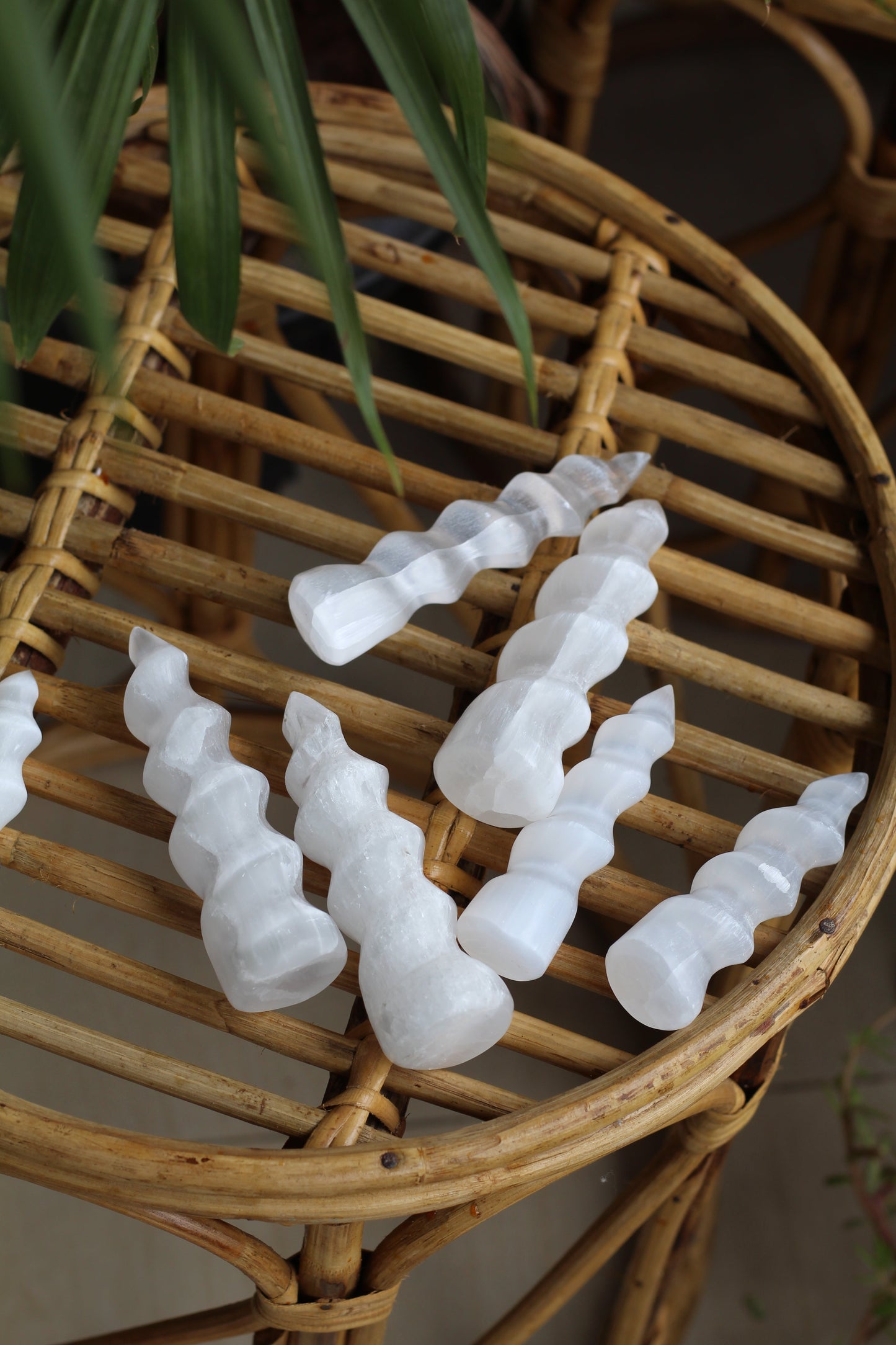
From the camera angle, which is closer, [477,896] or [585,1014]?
[477,896]

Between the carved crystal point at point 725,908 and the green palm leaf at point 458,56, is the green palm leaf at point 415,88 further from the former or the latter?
the carved crystal point at point 725,908

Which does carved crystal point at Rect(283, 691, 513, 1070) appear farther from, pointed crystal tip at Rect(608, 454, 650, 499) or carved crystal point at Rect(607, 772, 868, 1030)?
pointed crystal tip at Rect(608, 454, 650, 499)

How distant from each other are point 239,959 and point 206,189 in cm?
27

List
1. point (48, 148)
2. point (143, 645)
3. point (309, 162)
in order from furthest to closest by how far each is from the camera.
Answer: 1. point (143, 645)
2. point (309, 162)
3. point (48, 148)

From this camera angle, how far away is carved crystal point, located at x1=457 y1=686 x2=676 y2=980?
1.31ft

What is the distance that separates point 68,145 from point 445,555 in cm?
28

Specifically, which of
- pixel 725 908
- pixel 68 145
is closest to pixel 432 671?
pixel 725 908

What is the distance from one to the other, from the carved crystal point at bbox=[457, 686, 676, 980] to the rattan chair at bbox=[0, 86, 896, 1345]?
0.03m

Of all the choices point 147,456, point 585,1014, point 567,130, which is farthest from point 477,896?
point 567,130

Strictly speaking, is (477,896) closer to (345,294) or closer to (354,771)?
(354,771)

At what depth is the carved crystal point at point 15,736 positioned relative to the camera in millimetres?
434

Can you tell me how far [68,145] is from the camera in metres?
0.24

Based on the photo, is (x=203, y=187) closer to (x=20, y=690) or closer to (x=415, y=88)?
(x=415, y=88)

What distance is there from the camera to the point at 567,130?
0.98 meters
